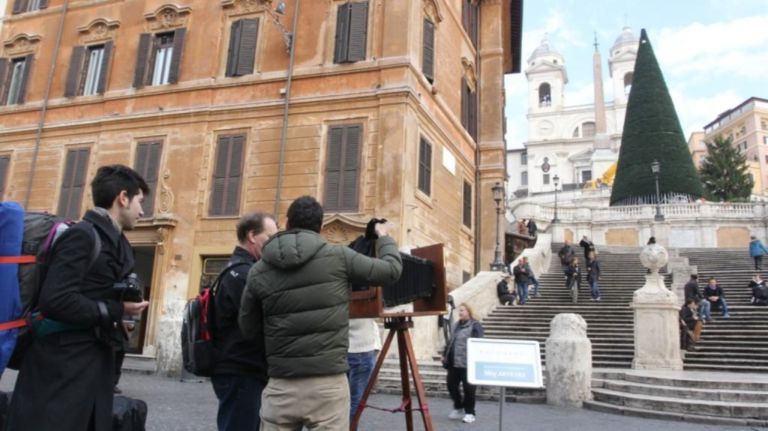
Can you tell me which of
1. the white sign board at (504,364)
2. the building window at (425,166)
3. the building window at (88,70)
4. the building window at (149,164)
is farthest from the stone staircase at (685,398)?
the building window at (88,70)

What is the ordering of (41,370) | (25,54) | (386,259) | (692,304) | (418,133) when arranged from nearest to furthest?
(41,370)
(386,259)
(692,304)
(418,133)
(25,54)

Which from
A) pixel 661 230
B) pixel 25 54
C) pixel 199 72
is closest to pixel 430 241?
pixel 199 72

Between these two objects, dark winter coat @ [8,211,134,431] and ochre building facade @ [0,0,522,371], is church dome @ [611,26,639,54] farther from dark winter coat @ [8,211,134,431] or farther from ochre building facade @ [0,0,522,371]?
dark winter coat @ [8,211,134,431]

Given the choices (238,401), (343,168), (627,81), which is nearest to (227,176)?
(343,168)

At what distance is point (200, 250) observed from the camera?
15.8 meters

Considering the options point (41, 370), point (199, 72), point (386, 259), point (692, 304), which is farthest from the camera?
point (199, 72)

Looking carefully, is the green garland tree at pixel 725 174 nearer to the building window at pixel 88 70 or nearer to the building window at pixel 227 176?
the building window at pixel 227 176

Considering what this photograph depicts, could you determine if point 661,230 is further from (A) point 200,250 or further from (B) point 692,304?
(A) point 200,250

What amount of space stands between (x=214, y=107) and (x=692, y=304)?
1358 centimetres

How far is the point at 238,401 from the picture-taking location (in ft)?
11.3

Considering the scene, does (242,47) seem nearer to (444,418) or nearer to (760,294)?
(444,418)

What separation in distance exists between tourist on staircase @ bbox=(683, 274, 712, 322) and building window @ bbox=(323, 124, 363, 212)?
860 centimetres

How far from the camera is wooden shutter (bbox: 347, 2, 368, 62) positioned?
52.0ft

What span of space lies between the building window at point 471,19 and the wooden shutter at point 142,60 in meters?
10.7
